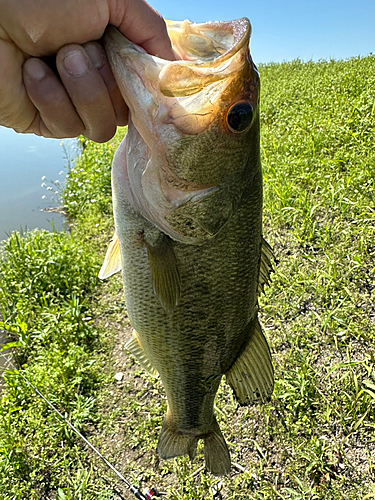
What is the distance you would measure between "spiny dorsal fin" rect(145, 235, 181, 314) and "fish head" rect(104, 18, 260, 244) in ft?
0.27

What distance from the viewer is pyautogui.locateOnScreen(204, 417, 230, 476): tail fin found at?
2.01 meters

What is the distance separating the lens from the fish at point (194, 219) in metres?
1.29

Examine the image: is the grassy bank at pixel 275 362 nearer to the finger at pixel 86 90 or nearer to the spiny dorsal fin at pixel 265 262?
the spiny dorsal fin at pixel 265 262

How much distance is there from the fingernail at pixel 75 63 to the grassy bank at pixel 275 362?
2.49 m

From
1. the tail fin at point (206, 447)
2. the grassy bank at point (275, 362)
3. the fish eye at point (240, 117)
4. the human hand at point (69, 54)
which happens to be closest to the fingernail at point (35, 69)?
the human hand at point (69, 54)

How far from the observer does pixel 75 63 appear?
4.26 ft

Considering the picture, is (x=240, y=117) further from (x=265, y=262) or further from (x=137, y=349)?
(x=137, y=349)

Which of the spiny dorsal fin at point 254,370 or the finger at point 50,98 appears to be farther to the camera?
the spiny dorsal fin at point 254,370

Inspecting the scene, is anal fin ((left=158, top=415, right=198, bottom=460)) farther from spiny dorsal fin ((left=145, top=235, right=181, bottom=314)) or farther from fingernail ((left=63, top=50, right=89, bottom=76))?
fingernail ((left=63, top=50, right=89, bottom=76))

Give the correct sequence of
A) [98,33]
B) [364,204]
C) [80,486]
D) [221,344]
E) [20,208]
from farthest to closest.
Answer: [20,208], [364,204], [80,486], [221,344], [98,33]

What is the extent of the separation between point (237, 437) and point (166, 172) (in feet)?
7.53

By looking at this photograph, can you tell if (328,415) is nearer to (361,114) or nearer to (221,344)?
(221,344)

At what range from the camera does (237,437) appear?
2914mm

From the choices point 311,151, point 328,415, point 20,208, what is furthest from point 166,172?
point 20,208
